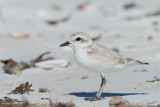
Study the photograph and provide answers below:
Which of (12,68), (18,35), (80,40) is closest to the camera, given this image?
(80,40)

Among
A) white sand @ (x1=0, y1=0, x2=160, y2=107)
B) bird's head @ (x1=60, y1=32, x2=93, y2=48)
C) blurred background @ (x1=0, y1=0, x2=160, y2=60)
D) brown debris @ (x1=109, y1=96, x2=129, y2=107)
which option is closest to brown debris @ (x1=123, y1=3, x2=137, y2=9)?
blurred background @ (x1=0, y1=0, x2=160, y2=60)

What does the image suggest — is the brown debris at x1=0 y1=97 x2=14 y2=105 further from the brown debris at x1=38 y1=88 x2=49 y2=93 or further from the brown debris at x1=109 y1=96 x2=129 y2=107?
the brown debris at x1=109 y1=96 x2=129 y2=107

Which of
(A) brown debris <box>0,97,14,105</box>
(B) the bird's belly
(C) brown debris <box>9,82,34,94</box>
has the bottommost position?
(A) brown debris <box>0,97,14,105</box>

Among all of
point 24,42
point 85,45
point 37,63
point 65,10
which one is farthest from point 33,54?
point 65,10

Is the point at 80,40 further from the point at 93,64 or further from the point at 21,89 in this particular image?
the point at 21,89

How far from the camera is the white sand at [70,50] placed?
5.54 meters

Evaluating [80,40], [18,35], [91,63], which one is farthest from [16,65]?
[18,35]

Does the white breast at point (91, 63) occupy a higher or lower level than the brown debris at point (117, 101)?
higher

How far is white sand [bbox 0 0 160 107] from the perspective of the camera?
554 centimetres

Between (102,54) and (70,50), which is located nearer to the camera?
(102,54)

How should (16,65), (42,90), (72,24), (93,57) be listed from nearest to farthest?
(93,57) < (42,90) < (16,65) < (72,24)

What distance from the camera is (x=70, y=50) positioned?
8234mm

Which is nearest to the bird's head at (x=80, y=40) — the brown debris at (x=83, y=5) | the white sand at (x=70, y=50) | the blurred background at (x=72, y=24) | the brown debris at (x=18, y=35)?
the white sand at (x=70, y=50)

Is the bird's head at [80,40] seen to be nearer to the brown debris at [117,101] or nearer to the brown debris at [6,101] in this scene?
the brown debris at [117,101]
